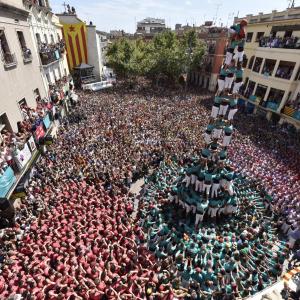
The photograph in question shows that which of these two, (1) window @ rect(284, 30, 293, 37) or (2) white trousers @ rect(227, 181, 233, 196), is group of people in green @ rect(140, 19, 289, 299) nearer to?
(2) white trousers @ rect(227, 181, 233, 196)

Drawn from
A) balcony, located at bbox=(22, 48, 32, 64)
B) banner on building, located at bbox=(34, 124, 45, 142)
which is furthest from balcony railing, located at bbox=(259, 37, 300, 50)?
banner on building, located at bbox=(34, 124, 45, 142)

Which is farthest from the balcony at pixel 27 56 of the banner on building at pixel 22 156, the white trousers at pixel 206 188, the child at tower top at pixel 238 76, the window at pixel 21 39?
the white trousers at pixel 206 188

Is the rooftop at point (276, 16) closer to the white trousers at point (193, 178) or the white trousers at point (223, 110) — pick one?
the white trousers at point (223, 110)

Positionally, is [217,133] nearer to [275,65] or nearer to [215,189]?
[215,189]

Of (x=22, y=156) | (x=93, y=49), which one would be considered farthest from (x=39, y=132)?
(x=93, y=49)

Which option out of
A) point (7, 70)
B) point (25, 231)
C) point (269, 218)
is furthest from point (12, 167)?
point (269, 218)
